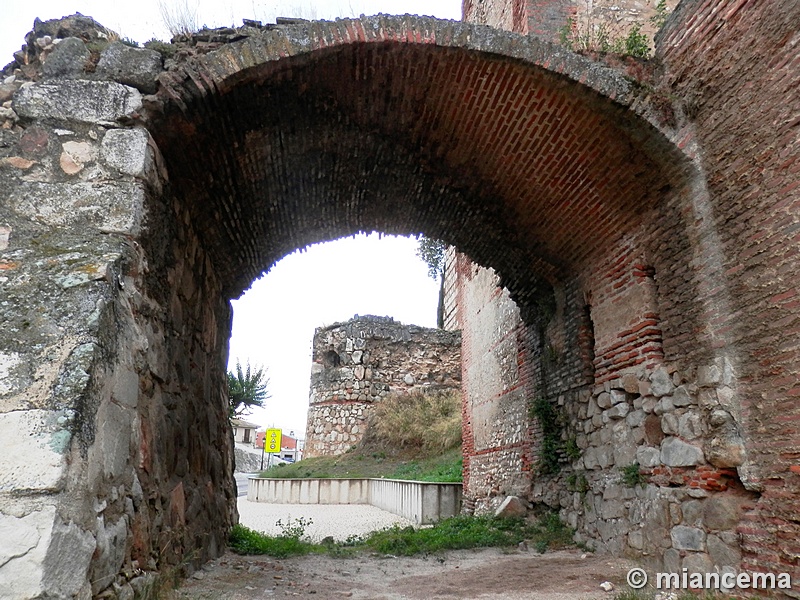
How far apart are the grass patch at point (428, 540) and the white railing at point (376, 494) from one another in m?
3.29

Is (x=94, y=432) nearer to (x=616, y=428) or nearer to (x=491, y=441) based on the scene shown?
(x=616, y=428)

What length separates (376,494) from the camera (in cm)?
1349

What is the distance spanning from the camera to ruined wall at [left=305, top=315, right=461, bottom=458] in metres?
17.7

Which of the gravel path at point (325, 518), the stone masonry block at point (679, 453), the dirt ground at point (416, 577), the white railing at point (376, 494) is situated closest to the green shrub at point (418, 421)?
the white railing at point (376, 494)

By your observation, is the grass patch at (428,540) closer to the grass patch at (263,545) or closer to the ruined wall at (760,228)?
the grass patch at (263,545)

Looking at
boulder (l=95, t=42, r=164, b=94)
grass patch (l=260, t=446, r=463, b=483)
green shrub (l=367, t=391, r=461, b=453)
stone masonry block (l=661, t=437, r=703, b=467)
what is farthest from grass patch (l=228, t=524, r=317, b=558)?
green shrub (l=367, t=391, r=461, b=453)

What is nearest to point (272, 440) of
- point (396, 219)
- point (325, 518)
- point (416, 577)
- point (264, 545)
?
point (325, 518)

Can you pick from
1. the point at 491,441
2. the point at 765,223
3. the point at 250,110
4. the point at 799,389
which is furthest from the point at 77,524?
the point at 491,441

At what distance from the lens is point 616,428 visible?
5.18 meters

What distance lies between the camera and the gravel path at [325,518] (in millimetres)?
8763

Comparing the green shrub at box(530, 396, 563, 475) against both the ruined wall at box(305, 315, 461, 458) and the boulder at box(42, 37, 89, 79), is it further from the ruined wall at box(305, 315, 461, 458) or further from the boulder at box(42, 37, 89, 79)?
the ruined wall at box(305, 315, 461, 458)

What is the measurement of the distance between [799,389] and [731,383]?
537mm

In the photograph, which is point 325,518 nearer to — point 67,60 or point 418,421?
point 418,421

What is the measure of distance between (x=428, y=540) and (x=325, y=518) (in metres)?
4.87
